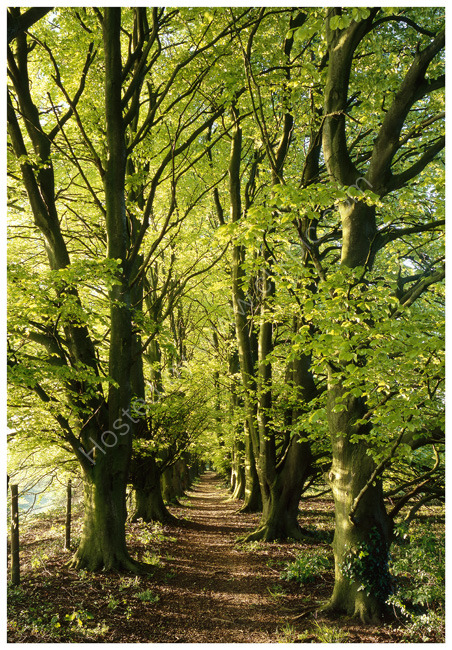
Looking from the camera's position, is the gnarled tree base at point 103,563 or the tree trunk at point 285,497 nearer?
the gnarled tree base at point 103,563

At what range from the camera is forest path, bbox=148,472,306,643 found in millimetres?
5414

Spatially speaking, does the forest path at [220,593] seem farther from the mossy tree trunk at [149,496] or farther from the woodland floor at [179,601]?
the mossy tree trunk at [149,496]

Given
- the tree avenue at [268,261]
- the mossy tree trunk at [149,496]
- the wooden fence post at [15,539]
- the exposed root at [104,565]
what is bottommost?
the mossy tree trunk at [149,496]

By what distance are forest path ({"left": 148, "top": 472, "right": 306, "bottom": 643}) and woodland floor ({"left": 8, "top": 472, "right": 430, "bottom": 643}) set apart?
0.6 inches

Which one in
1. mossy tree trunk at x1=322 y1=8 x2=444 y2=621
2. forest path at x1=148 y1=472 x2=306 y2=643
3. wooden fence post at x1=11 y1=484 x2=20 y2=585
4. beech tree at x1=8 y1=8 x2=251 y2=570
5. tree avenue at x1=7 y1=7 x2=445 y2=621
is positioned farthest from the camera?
beech tree at x1=8 y1=8 x2=251 y2=570

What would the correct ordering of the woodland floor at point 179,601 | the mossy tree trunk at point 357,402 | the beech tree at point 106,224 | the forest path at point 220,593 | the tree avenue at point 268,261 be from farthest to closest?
the beech tree at point 106,224 → the forest path at point 220,593 → the mossy tree trunk at point 357,402 → the woodland floor at point 179,601 → the tree avenue at point 268,261

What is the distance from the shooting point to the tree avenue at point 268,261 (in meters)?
4.84

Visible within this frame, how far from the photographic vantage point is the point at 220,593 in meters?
6.97

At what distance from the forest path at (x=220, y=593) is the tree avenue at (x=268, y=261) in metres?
1.02

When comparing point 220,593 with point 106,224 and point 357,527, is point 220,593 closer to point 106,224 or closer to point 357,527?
point 357,527

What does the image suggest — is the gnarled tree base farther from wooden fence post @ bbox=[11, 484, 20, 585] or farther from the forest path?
wooden fence post @ bbox=[11, 484, 20, 585]

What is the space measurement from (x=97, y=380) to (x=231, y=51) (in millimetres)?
6817

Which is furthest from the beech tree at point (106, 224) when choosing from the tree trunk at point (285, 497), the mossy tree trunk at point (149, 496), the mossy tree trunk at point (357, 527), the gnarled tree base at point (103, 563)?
the mossy tree trunk at point (149, 496)

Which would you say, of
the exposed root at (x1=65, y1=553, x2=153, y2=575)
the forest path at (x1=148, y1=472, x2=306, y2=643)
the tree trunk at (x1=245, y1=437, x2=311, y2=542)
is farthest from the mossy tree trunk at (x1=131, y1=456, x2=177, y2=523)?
the exposed root at (x1=65, y1=553, x2=153, y2=575)
